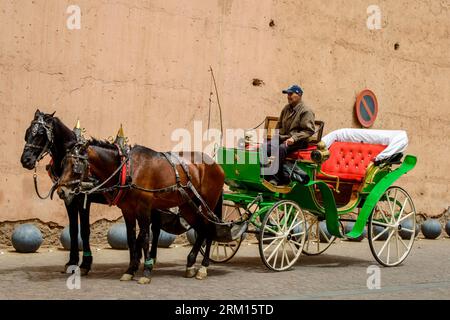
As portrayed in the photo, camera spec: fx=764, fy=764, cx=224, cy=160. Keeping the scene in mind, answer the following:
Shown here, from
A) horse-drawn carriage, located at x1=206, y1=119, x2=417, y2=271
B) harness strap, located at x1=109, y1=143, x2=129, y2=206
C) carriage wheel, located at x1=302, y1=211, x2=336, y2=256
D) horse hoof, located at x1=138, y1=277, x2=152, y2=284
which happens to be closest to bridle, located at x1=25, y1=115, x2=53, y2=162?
harness strap, located at x1=109, y1=143, x2=129, y2=206

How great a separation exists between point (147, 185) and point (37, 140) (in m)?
1.26

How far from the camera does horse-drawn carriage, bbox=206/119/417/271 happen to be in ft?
30.1

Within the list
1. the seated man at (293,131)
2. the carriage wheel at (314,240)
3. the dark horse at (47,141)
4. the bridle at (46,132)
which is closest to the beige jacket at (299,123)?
the seated man at (293,131)

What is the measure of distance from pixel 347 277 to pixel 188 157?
7.67ft

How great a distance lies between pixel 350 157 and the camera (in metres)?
10.8

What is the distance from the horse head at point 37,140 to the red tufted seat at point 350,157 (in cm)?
438

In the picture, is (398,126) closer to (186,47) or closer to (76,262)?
(186,47)

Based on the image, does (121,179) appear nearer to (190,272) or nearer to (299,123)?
(190,272)

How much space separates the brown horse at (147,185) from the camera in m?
7.96

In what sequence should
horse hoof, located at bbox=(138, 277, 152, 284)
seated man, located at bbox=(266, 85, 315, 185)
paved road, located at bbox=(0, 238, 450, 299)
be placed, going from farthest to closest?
seated man, located at bbox=(266, 85, 315, 185) → horse hoof, located at bbox=(138, 277, 152, 284) → paved road, located at bbox=(0, 238, 450, 299)

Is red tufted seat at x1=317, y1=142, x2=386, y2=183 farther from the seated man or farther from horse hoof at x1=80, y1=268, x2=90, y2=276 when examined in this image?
horse hoof at x1=80, y1=268, x2=90, y2=276

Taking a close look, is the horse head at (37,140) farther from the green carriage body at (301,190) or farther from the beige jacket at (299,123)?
the beige jacket at (299,123)

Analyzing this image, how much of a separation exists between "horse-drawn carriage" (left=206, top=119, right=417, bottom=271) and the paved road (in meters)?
0.32

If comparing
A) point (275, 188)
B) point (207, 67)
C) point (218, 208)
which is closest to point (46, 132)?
point (218, 208)
